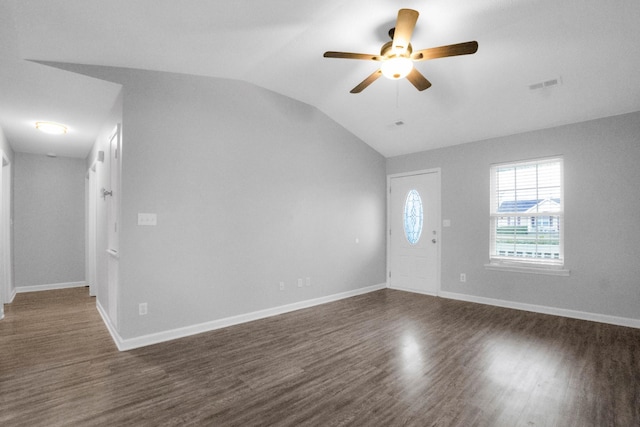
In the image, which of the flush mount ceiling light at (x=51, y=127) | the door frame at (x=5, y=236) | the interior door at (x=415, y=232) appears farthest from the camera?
the interior door at (x=415, y=232)

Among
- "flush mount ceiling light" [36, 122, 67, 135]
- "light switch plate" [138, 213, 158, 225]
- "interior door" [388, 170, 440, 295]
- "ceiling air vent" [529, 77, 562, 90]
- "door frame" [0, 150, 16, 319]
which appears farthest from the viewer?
"interior door" [388, 170, 440, 295]

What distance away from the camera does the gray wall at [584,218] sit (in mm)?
3664

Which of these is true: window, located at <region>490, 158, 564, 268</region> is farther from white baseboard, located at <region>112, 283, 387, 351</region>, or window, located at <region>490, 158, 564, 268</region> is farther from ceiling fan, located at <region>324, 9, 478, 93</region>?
ceiling fan, located at <region>324, 9, 478, 93</region>

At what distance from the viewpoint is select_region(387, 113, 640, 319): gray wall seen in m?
3.66

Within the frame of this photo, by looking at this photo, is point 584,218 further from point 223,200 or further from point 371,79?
point 223,200

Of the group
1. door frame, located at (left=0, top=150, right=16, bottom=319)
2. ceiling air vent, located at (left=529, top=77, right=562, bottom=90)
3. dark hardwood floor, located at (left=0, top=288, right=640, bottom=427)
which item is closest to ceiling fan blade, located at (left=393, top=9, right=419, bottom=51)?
ceiling air vent, located at (left=529, top=77, right=562, bottom=90)

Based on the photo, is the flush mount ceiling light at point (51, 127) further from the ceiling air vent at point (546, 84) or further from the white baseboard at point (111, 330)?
the ceiling air vent at point (546, 84)

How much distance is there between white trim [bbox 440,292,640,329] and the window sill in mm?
469

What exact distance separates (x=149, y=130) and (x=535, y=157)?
4.98m

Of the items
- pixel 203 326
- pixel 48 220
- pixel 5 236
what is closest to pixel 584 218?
pixel 203 326

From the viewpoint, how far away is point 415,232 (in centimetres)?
561

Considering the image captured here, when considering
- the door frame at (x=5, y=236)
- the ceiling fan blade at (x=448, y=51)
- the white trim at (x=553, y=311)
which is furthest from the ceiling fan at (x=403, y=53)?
the door frame at (x=5, y=236)

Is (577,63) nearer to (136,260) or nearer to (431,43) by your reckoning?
(431,43)

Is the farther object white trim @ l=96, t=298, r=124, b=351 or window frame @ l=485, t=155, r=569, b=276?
window frame @ l=485, t=155, r=569, b=276
